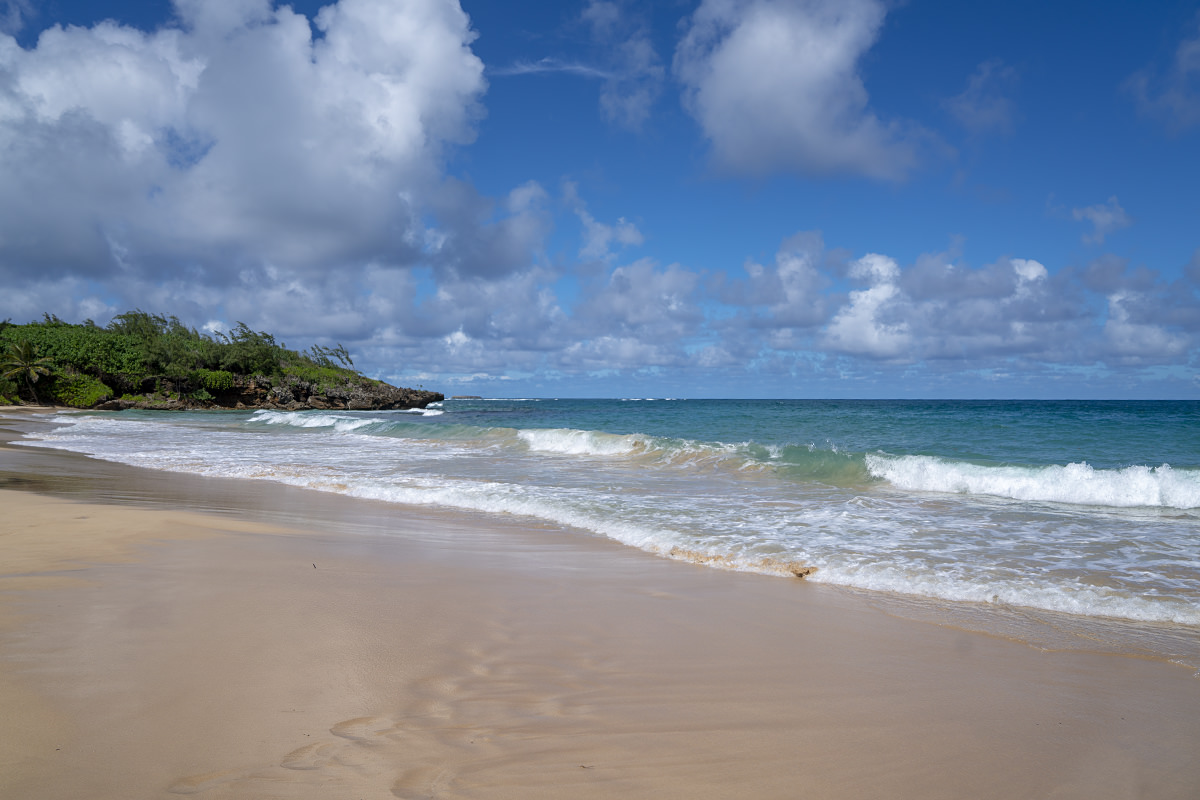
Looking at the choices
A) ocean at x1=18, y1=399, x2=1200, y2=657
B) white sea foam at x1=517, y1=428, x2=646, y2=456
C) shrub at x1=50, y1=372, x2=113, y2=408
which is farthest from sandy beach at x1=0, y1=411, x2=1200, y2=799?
shrub at x1=50, y1=372, x2=113, y2=408

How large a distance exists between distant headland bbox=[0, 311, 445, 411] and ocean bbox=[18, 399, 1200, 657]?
35.4 m

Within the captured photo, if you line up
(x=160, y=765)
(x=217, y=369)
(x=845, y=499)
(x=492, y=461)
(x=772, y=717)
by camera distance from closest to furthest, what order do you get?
(x=160, y=765), (x=772, y=717), (x=845, y=499), (x=492, y=461), (x=217, y=369)

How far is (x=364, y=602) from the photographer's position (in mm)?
4332

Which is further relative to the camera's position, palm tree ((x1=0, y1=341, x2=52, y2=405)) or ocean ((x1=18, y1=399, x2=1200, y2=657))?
palm tree ((x1=0, y1=341, x2=52, y2=405))

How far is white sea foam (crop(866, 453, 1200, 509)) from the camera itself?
1084cm

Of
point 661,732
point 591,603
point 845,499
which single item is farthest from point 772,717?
point 845,499

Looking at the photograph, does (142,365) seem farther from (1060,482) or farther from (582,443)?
(1060,482)

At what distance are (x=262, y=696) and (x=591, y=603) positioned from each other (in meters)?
2.36

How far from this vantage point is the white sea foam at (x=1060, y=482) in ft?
35.6

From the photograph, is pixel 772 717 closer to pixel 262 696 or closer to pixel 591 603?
pixel 591 603

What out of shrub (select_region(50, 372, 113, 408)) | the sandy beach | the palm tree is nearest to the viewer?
the sandy beach

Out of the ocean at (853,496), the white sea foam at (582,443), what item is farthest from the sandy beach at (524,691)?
the white sea foam at (582,443)

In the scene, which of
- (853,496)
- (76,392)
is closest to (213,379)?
(76,392)

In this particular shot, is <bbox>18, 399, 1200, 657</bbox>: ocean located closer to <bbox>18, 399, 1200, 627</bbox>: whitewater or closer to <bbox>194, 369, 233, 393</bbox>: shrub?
<bbox>18, 399, 1200, 627</bbox>: whitewater
